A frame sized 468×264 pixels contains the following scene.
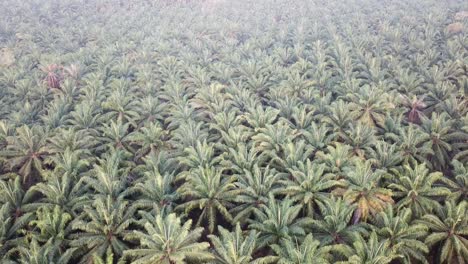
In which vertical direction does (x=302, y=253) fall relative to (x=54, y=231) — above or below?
below

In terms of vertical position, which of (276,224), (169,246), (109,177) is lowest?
(169,246)

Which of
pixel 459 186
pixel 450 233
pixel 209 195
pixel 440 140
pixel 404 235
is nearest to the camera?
pixel 404 235

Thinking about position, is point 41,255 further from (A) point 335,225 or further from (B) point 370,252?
(B) point 370,252

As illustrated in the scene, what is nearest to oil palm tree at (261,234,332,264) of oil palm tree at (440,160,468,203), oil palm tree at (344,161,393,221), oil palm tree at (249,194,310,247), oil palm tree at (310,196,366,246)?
oil palm tree at (249,194,310,247)

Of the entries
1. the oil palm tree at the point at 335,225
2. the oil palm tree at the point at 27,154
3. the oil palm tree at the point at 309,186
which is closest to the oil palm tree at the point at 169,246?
the oil palm tree at the point at 335,225

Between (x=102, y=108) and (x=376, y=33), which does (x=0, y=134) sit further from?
(x=376, y=33)

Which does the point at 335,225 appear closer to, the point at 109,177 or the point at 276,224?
the point at 276,224

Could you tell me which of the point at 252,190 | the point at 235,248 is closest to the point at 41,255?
the point at 235,248

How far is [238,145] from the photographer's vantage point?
17391mm

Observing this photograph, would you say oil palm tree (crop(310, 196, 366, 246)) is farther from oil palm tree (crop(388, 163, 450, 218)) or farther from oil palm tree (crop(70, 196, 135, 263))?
oil palm tree (crop(70, 196, 135, 263))

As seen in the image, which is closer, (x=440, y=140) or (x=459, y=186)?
(x=459, y=186)

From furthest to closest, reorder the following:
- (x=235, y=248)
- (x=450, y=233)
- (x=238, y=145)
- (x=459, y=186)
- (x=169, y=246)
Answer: (x=238, y=145) → (x=459, y=186) → (x=450, y=233) → (x=235, y=248) → (x=169, y=246)

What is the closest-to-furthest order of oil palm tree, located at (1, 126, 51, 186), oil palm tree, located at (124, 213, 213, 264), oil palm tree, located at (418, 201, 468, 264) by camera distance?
1. oil palm tree, located at (124, 213, 213, 264)
2. oil palm tree, located at (418, 201, 468, 264)
3. oil palm tree, located at (1, 126, 51, 186)

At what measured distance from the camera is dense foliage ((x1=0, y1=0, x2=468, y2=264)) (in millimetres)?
13047
